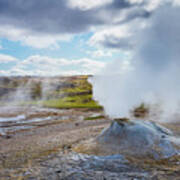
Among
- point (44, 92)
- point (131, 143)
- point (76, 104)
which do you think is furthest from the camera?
point (44, 92)

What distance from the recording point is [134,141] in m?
13.6

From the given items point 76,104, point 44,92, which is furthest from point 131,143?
point 44,92

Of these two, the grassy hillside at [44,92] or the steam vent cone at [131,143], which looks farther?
the grassy hillside at [44,92]

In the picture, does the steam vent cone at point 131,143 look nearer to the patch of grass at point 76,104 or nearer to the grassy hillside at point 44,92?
the patch of grass at point 76,104

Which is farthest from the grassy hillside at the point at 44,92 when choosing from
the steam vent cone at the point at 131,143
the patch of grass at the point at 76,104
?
the steam vent cone at the point at 131,143

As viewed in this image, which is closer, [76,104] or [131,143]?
[131,143]

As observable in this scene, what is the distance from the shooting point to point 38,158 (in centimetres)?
1345

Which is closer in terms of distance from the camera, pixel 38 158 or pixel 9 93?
pixel 38 158

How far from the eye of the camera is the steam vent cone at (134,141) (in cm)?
1277

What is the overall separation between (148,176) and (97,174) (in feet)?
9.27

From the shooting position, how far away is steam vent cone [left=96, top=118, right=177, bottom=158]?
1277cm

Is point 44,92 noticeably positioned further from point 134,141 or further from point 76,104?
point 134,141

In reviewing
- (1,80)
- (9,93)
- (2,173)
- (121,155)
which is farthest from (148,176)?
(1,80)

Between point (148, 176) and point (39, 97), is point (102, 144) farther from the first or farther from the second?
point (39, 97)
